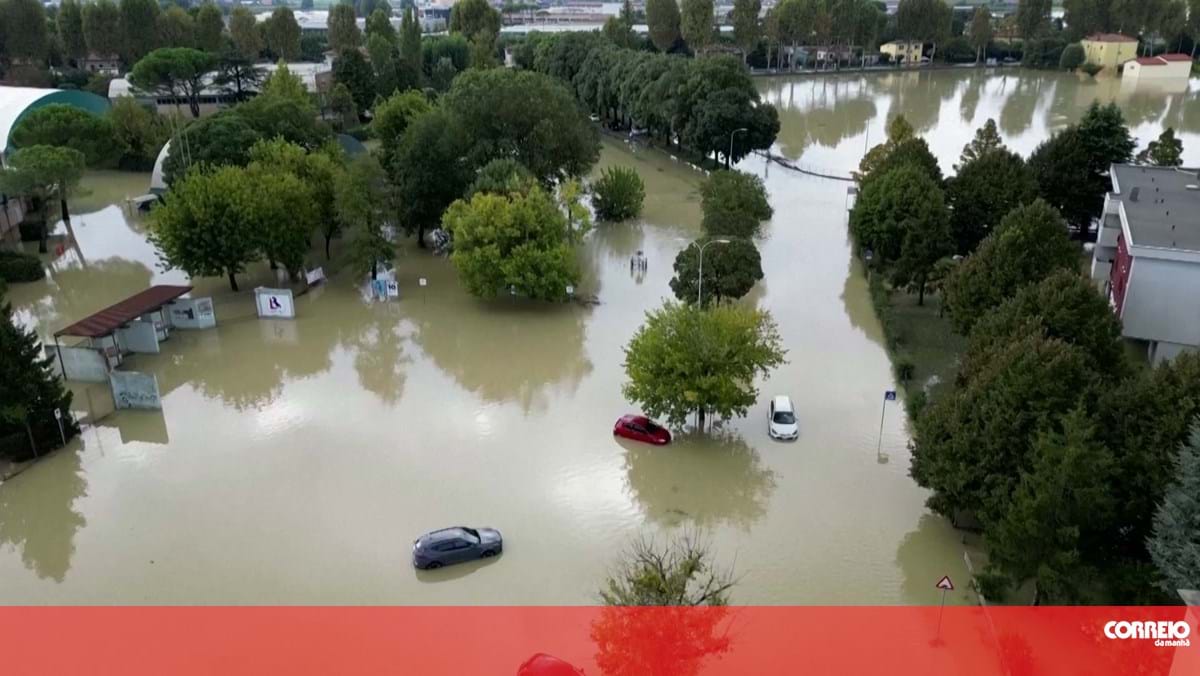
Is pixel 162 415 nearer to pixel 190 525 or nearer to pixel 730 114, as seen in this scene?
pixel 190 525

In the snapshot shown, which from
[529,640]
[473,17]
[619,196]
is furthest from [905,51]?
[529,640]

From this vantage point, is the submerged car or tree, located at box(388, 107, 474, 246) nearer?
the submerged car

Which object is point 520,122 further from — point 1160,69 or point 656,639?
point 1160,69

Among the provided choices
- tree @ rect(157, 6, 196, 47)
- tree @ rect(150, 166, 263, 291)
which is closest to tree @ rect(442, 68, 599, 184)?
tree @ rect(150, 166, 263, 291)

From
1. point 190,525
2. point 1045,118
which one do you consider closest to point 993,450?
point 190,525

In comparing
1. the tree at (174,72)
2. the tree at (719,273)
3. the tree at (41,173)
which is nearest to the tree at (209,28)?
the tree at (174,72)

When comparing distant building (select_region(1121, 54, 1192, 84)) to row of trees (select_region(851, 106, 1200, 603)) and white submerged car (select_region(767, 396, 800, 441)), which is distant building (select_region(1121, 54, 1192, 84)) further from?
white submerged car (select_region(767, 396, 800, 441))

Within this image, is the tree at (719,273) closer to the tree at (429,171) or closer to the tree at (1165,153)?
the tree at (429,171)
